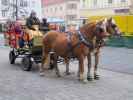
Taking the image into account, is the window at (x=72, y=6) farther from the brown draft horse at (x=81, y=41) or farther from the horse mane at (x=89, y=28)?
the horse mane at (x=89, y=28)

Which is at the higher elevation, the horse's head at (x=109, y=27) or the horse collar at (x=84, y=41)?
the horse's head at (x=109, y=27)

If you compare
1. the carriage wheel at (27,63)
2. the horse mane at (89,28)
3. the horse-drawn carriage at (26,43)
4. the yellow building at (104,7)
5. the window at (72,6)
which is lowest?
the carriage wheel at (27,63)

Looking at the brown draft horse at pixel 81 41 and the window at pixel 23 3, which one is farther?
the window at pixel 23 3

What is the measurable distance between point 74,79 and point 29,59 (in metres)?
2.28

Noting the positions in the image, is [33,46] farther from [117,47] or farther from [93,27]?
[117,47]

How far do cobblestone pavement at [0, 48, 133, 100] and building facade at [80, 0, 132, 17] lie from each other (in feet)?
137

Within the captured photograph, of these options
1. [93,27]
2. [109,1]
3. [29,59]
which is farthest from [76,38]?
[109,1]

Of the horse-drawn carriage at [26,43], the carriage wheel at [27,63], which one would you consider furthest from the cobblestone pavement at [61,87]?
the horse-drawn carriage at [26,43]

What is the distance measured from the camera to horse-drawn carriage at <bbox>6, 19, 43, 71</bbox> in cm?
1273

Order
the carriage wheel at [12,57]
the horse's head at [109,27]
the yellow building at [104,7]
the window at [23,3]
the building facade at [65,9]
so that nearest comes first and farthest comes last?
1. the horse's head at [109,27]
2. the carriage wheel at [12,57]
3. the yellow building at [104,7]
4. the window at [23,3]
5. the building facade at [65,9]

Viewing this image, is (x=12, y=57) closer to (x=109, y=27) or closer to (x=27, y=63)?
(x=27, y=63)

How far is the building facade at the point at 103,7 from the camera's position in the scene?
2128 inches

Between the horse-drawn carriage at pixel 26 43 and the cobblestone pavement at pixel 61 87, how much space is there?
0.52 m

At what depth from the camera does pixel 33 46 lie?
499 inches
